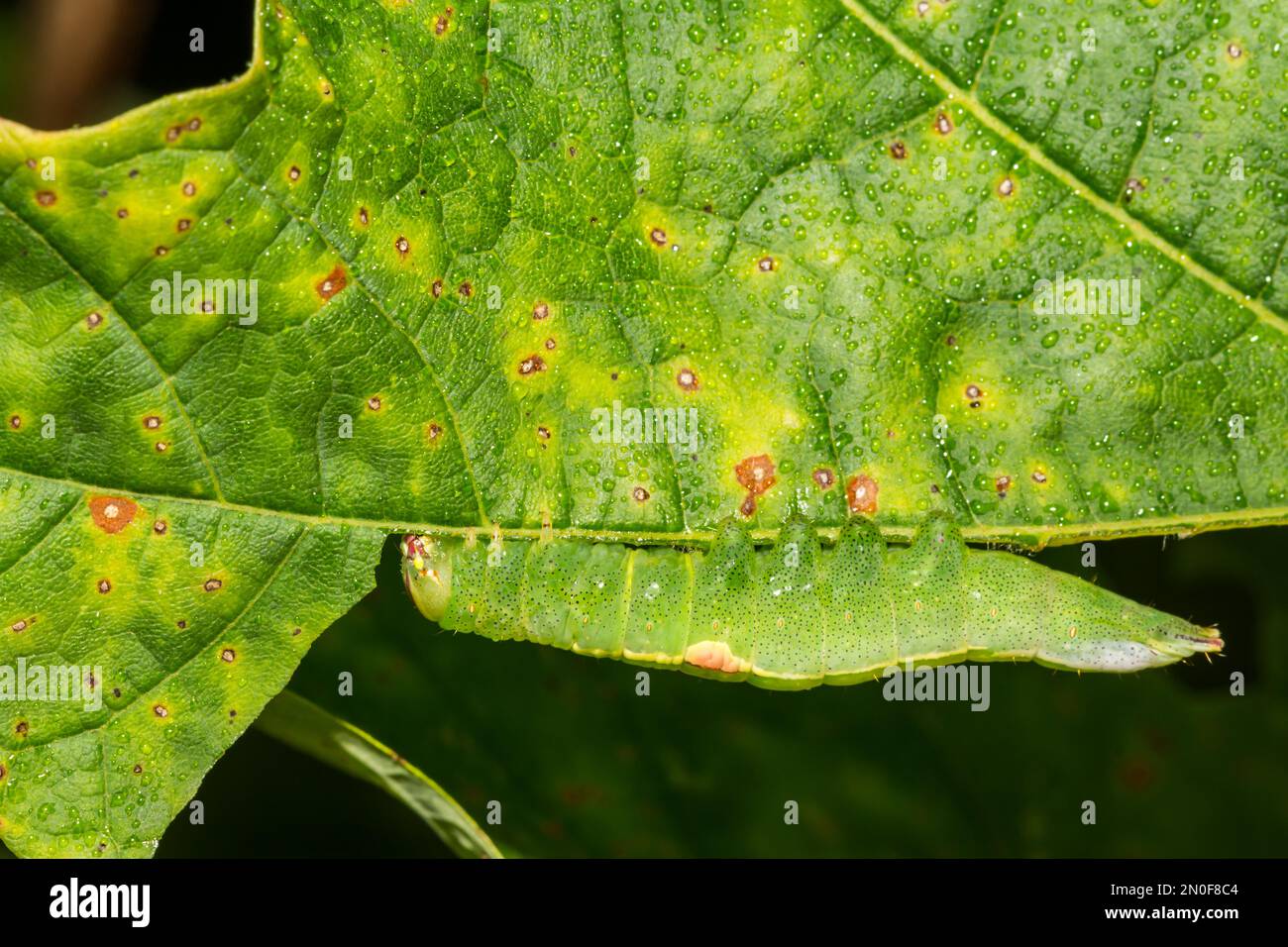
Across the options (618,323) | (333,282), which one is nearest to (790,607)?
(618,323)

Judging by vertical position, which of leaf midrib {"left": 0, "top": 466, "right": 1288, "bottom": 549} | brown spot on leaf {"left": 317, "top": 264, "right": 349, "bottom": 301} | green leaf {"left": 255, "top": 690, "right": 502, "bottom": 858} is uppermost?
brown spot on leaf {"left": 317, "top": 264, "right": 349, "bottom": 301}

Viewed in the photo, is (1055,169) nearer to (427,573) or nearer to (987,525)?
(987,525)

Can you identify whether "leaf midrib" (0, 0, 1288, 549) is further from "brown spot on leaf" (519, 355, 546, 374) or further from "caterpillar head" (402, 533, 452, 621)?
"brown spot on leaf" (519, 355, 546, 374)

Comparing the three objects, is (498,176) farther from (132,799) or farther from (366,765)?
(132,799)

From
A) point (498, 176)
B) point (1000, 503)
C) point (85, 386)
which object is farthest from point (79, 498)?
point (1000, 503)

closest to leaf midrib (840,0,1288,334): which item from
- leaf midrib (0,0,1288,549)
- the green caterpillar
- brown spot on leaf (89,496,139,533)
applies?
leaf midrib (0,0,1288,549)

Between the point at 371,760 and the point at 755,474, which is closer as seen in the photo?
the point at 755,474

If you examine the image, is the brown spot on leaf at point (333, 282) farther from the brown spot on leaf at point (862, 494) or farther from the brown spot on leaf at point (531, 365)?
the brown spot on leaf at point (862, 494)
